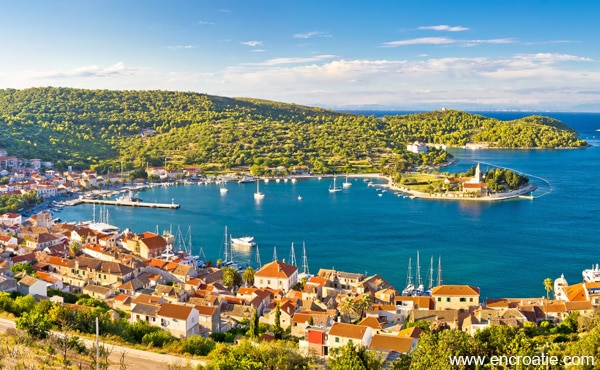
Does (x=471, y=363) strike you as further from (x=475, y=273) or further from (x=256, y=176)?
(x=256, y=176)

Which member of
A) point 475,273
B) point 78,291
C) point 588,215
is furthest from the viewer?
point 588,215

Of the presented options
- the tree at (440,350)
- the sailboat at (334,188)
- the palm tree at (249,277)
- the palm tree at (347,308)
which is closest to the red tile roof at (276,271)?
the palm tree at (249,277)

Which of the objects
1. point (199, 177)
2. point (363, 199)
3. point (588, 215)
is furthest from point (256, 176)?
point (588, 215)

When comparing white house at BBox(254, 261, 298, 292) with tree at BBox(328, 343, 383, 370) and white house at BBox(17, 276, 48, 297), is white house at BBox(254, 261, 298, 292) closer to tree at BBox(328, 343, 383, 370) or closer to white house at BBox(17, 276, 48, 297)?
white house at BBox(17, 276, 48, 297)

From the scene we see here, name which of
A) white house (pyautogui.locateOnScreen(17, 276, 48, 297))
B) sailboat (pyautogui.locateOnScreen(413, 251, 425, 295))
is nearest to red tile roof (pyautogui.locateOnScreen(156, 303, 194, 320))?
white house (pyautogui.locateOnScreen(17, 276, 48, 297))

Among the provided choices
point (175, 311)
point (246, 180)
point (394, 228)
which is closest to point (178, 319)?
point (175, 311)

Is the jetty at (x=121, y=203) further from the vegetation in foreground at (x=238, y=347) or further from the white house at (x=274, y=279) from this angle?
the vegetation in foreground at (x=238, y=347)
